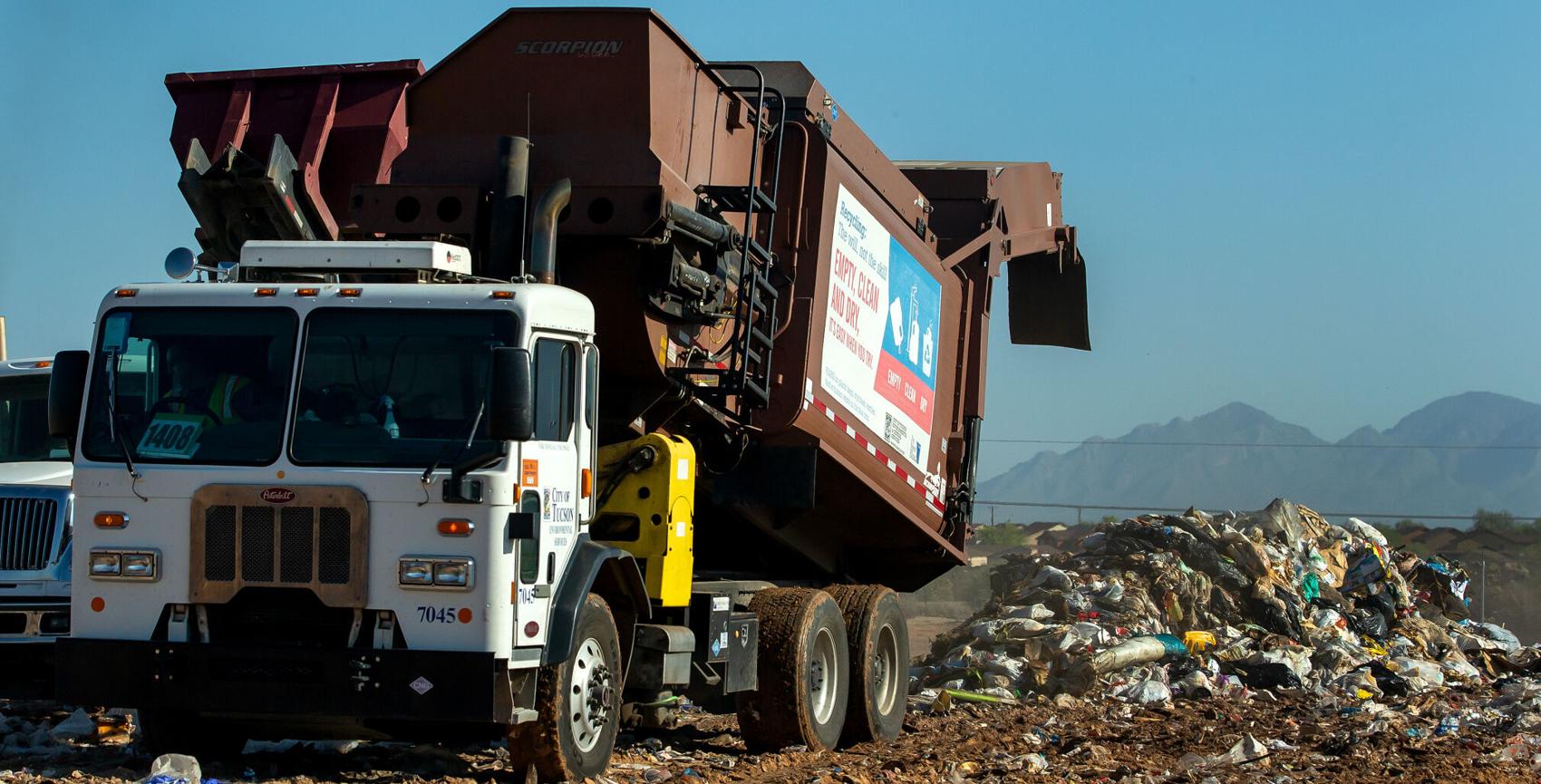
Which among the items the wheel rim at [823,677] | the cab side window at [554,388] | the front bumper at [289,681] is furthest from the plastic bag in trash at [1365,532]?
the front bumper at [289,681]

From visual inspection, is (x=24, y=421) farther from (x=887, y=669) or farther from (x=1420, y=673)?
(x=1420, y=673)

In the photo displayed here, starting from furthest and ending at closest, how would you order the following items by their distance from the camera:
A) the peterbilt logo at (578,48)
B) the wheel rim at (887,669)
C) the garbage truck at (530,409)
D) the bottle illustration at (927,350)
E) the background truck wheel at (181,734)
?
1. the bottle illustration at (927,350)
2. the wheel rim at (887,669)
3. the peterbilt logo at (578,48)
4. the background truck wheel at (181,734)
5. the garbage truck at (530,409)

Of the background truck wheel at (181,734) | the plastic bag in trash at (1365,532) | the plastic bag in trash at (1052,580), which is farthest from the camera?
the plastic bag in trash at (1365,532)

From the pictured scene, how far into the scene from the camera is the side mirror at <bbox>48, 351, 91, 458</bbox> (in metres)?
7.58

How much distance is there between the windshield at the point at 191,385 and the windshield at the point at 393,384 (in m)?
0.14

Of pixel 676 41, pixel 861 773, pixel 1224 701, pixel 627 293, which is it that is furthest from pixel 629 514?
pixel 1224 701

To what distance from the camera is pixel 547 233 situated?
323 inches

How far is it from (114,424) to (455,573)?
164 cm

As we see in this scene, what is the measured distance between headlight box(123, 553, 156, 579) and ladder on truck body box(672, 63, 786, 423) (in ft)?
9.19

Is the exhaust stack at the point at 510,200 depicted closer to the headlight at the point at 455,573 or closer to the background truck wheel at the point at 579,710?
the background truck wheel at the point at 579,710

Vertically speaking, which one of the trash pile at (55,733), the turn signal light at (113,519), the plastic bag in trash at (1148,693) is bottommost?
the plastic bag in trash at (1148,693)

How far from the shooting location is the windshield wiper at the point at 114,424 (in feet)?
24.4

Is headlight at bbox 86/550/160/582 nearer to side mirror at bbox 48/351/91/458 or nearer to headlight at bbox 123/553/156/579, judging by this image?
headlight at bbox 123/553/156/579

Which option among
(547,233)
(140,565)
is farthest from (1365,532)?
(140,565)
